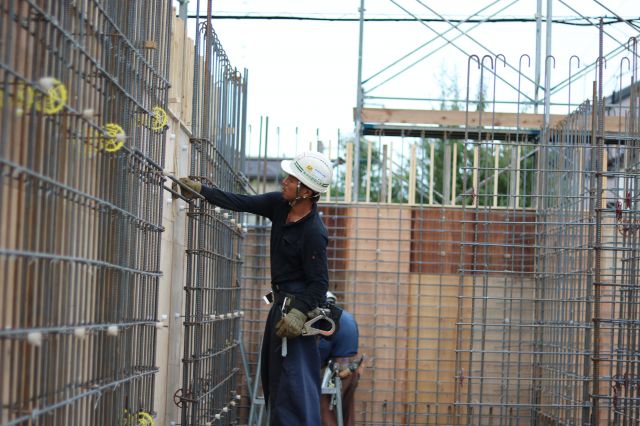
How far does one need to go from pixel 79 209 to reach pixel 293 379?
2.33m

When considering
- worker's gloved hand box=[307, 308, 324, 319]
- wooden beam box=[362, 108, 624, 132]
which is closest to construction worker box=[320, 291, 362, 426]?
worker's gloved hand box=[307, 308, 324, 319]

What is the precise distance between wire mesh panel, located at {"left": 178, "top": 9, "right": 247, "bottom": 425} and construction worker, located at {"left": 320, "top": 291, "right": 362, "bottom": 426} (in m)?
0.89

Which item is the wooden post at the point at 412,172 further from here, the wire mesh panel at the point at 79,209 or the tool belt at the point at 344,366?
the wire mesh panel at the point at 79,209

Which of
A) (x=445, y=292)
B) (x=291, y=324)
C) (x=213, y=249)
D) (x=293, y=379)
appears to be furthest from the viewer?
(x=445, y=292)

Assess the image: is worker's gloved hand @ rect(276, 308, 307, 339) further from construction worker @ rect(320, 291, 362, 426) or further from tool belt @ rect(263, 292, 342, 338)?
construction worker @ rect(320, 291, 362, 426)

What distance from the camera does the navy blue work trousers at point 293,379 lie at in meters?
5.93

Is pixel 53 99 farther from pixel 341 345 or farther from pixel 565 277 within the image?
pixel 565 277

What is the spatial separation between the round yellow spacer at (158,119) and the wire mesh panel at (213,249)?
96cm

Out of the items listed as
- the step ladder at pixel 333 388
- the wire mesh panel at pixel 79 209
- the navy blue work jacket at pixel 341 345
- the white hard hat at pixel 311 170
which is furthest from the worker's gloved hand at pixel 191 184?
the navy blue work jacket at pixel 341 345

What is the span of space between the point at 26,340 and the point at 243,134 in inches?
247

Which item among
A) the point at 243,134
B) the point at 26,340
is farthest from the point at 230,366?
the point at 26,340

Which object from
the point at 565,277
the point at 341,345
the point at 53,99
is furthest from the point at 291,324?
the point at 565,277

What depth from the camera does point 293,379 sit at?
19.5 ft

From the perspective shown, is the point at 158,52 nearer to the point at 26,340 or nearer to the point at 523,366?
the point at 26,340
